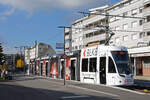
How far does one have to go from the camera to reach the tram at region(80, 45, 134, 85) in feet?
62.2

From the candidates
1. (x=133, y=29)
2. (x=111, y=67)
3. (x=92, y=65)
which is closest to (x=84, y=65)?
(x=92, y=65)

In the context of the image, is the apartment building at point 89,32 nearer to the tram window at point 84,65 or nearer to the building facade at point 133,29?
the building facade at point 133,29

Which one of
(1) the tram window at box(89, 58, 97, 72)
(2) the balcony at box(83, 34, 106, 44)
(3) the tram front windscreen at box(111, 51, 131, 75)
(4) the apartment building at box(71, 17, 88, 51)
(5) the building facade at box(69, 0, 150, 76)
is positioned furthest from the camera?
(4) the apartment building at box(71, 17, 88, 51)

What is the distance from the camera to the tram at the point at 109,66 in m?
19.0

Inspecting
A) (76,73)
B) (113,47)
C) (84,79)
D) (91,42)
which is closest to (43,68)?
(76,73)

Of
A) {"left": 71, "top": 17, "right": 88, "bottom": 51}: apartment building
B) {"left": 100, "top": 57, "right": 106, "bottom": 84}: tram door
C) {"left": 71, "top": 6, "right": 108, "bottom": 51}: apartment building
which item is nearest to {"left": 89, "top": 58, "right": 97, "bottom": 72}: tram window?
{"left": 100, "top": 57, "right": 106, "bottom": 84}: tram door

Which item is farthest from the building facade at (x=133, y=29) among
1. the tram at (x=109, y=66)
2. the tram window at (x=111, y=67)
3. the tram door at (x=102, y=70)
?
the tram window at (x=111, y=67)

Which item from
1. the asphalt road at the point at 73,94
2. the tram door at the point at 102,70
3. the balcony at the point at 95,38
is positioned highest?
the balcony at the point at 95,38

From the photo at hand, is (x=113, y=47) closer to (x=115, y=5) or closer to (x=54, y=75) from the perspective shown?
(x=54, y=75)

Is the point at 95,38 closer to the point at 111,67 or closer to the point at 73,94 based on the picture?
the point at 111,67

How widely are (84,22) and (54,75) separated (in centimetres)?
3560

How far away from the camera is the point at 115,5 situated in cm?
5253

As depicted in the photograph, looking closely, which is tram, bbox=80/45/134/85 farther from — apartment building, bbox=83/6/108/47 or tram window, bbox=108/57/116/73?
apartment building, bbox=83/6/108/47

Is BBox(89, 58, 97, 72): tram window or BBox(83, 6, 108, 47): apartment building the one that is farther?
BBox(83, 6, 108, 47): apartment building
